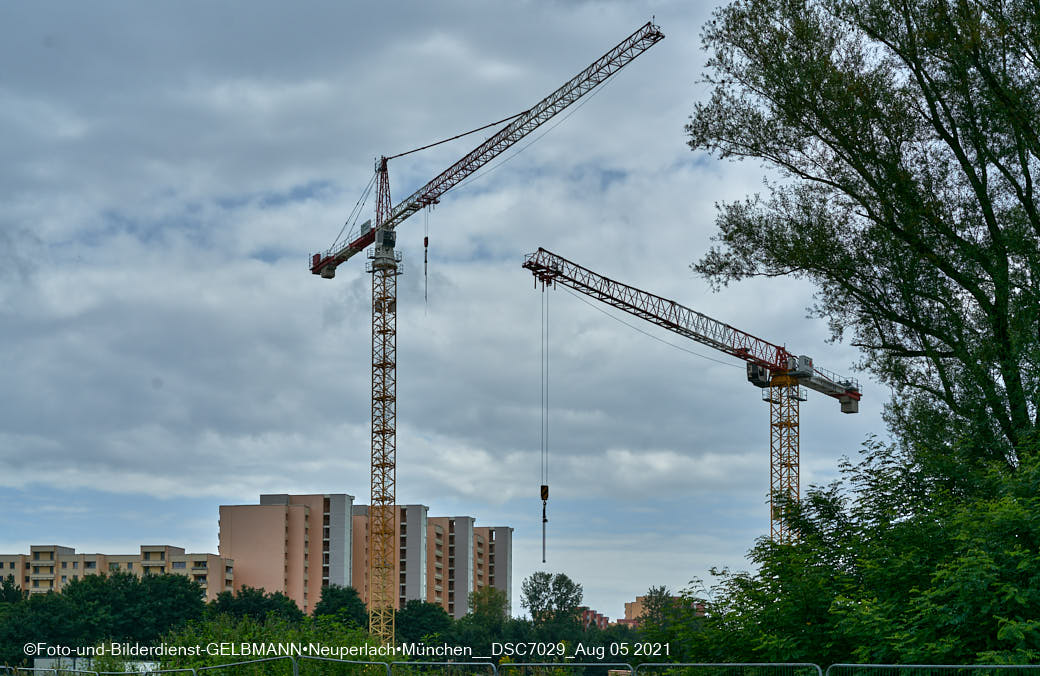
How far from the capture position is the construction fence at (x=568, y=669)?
10617mm

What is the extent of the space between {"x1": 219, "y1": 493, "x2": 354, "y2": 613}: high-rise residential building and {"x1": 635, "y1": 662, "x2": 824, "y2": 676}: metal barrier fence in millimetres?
122871

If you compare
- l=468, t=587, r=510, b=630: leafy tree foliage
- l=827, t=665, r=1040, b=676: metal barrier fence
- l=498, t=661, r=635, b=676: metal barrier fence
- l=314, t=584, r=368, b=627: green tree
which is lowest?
l=468, t=587, r=510, b=630: leafy tree foliage

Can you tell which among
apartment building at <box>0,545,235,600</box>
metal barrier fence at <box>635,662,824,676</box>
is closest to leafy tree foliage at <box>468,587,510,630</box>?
apartment building at <box>0,545,235,600</box>

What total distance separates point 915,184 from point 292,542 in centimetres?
12896

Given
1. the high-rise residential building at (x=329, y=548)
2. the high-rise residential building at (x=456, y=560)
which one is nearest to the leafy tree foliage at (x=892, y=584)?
the high-rise residential building at (x=329, y=548)

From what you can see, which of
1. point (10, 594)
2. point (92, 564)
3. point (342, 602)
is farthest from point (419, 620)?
point (92, 564)

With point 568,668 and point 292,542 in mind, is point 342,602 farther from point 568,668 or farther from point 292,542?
point 568,668

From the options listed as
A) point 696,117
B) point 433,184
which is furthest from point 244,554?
point 696,117

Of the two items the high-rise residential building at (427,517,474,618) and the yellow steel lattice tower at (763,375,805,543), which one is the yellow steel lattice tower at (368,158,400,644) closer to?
the yellow steel lattice tower at (763,375,805,543)

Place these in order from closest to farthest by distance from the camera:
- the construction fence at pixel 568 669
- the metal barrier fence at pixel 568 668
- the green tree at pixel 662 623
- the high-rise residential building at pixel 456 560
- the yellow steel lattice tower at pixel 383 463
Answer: the construction fence at pixel 568 669, the metal barrier fence at pixel 568 668, the green tree at pixel 662 623, the yellow steel lattice tower at pixel 383 463, the high-rise residential building at pixel 456 560

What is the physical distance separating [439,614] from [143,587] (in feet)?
98.3

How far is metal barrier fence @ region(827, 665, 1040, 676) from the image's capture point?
393 inches

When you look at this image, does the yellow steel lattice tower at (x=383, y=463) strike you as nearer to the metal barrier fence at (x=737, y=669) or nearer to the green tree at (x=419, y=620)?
the green tree at (x=419, y=620)

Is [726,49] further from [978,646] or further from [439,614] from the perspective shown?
[439,614]
